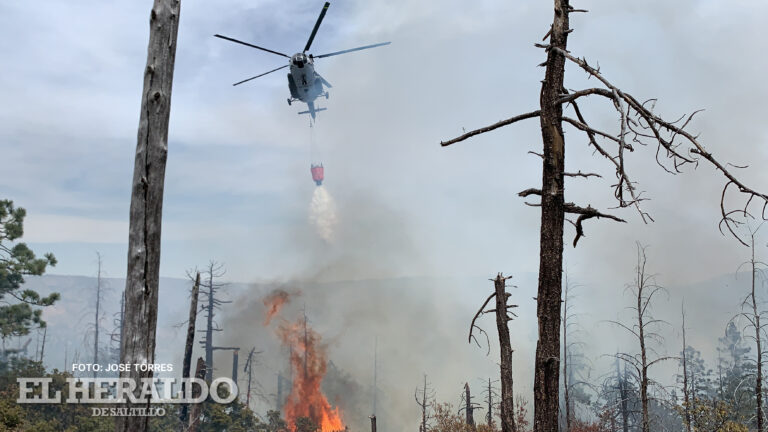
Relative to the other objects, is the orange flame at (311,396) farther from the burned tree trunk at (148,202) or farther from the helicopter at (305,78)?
the burned tree trunk at (148,202)

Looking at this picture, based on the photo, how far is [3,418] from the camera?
1580 centimetres

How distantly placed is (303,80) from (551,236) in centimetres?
2833

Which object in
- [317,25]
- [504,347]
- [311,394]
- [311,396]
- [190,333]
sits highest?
[317,25]

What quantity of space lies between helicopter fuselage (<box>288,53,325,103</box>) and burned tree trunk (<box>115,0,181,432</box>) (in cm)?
2639

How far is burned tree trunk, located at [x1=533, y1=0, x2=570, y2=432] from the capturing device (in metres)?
6.18

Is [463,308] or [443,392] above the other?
[463,308]

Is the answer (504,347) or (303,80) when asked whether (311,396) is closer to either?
(303,80)

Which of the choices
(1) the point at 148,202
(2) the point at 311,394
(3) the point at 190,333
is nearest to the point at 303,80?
(3) the point at 190,333

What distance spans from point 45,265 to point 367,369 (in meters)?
66.1

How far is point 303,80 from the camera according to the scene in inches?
1282

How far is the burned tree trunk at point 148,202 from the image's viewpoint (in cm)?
552

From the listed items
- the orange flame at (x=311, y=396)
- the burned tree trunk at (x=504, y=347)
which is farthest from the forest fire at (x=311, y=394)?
the burned tree trunk at (x=504, y=347)

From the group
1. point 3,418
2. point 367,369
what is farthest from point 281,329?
point 3,418

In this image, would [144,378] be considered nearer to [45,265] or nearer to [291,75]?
[291,75]
